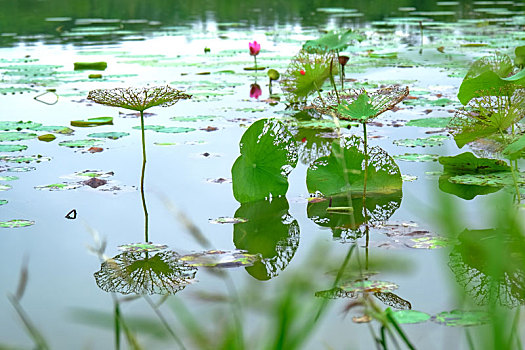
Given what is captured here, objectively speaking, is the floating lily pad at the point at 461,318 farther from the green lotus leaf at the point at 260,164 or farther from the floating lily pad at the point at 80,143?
the floating lily pad at the point at 80,143

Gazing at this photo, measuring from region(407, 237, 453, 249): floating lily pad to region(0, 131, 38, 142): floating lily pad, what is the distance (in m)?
2.07

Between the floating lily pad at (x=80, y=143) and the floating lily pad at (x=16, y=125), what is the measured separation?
1.35ft

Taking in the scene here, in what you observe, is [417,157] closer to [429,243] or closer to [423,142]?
[423,142]

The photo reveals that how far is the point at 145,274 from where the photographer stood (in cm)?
166

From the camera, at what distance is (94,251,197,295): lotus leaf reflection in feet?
5.16

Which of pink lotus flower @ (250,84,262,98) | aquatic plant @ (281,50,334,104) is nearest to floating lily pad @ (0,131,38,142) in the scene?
aquatic plant @ (281,50,334,104)

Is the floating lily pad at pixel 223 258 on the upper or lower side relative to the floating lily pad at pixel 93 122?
lower

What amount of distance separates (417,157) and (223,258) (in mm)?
1297

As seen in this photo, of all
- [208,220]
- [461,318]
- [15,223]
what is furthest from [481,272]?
[15,223]

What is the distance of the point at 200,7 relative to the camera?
1512 cm

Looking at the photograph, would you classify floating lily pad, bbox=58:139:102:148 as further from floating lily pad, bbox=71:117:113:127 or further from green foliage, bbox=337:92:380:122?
green foliage, bbox=337:92:380:122

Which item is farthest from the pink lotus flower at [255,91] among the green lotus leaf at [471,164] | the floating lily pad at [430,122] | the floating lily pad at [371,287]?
the floating lily pad at [371,287]

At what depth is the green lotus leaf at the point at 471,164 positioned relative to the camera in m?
2.47

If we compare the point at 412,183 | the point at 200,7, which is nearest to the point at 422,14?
the point at 200,7
